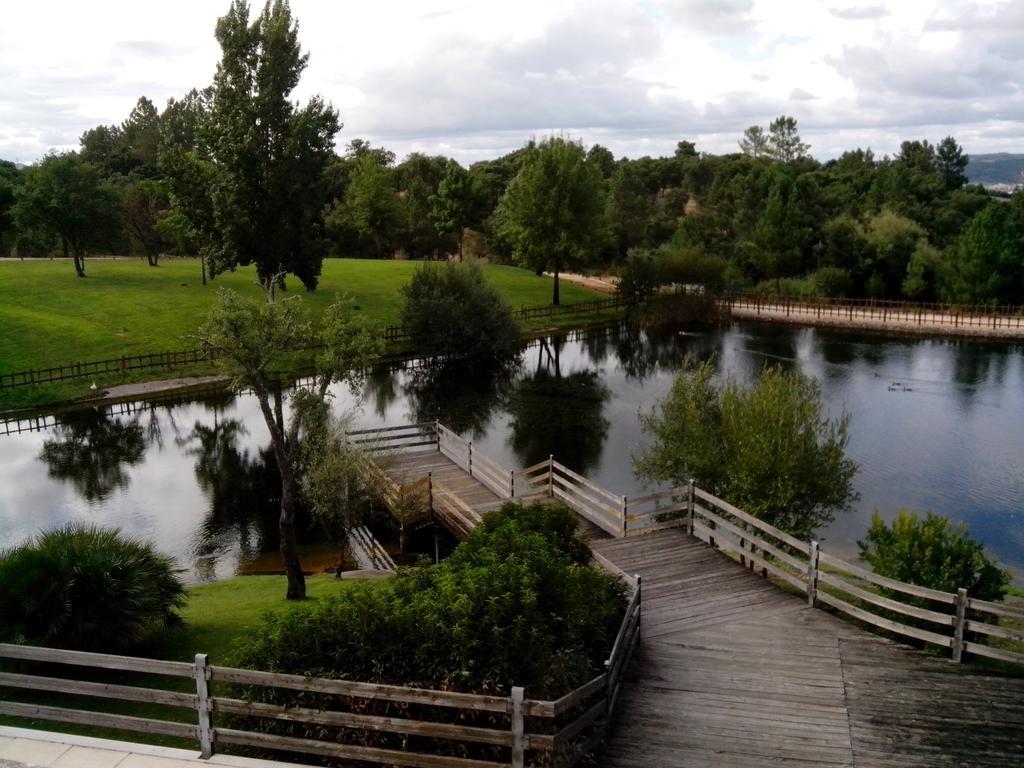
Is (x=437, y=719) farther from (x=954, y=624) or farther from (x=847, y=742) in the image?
(x=954, y=624)

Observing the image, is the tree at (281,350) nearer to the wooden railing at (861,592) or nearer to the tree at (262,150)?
the wooden railing at (861,592)

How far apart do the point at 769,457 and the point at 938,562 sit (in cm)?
641

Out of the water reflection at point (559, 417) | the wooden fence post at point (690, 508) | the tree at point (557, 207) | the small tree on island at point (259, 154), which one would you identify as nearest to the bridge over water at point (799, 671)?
the wooden fence post at point (690, 508)

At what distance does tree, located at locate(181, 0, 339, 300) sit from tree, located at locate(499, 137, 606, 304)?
19234 millimetres

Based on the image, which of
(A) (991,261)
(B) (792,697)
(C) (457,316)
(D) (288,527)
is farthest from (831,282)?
(B) (792,697)

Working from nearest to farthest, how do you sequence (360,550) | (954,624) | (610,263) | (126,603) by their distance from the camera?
(954,624) → (126,603) → (360,550) → (610,263)

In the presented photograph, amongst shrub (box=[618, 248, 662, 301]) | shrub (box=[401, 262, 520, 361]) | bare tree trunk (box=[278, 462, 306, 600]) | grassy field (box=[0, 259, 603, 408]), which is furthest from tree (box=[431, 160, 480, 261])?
bare tree trunk (box=[278, 462, 306, 600])

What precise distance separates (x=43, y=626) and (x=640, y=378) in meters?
39.0

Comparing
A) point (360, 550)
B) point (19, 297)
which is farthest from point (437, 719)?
point (19, 297)

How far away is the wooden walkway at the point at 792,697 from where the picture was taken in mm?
10391

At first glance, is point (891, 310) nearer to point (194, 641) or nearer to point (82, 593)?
point (194, 641)

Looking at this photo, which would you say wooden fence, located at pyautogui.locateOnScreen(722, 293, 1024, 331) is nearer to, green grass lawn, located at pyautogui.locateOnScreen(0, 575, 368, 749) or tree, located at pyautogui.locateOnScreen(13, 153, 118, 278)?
tree, located at pyautogui.locateOnScreen(13, 153, 118, 278)

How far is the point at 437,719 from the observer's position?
970 cm

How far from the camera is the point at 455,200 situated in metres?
84.2
